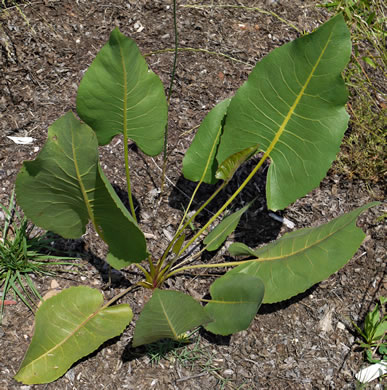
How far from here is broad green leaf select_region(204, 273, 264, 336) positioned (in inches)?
49.7

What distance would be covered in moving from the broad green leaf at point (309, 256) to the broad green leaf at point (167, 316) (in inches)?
11.2

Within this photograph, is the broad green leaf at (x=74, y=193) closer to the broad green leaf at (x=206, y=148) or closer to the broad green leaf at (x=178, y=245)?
the broad green leaf at (x=178, y=245)

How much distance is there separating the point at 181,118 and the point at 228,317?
0.78m

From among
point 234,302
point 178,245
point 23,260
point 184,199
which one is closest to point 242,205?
point 184,199

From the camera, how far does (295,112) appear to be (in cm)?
144

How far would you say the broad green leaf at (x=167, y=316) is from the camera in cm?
115

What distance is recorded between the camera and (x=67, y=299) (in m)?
1.32

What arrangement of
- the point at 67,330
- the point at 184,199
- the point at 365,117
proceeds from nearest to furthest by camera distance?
the point at 67,330 < the point at 184,199 < the point at 365,117

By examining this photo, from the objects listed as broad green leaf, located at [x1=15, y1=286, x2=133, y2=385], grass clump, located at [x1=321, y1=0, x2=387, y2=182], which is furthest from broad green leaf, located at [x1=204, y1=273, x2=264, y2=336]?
grass clump, located at [x1=321, y1=0, x2=387, y2=182]

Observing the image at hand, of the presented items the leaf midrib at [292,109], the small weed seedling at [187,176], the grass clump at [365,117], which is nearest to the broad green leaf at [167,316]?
the small weed seedling at [187,176]

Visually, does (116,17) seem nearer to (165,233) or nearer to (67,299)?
(165,233)

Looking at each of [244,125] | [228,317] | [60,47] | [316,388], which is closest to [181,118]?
[244,125]

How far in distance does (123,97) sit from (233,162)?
0.34m

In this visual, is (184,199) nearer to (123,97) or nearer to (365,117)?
(123,97)
